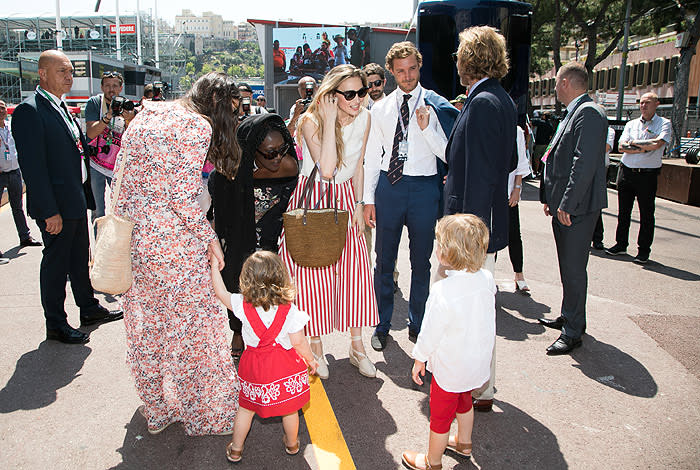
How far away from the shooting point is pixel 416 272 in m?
4.19

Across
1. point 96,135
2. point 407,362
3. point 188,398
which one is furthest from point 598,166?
point 96,135

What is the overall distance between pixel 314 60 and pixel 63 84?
119 feet

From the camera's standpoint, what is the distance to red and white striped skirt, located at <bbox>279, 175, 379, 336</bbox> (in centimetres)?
360

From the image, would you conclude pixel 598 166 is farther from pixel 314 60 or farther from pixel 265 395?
pixel 314 60

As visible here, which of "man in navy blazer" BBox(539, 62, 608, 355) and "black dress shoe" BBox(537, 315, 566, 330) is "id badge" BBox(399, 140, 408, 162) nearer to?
"man in navy blazer" BBox(539, 62, 608, 355)

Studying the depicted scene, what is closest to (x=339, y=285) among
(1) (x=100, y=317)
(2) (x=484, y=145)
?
(2) (x=484, y=145)

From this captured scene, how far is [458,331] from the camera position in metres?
2.50

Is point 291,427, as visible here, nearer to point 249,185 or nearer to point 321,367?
point 321,367

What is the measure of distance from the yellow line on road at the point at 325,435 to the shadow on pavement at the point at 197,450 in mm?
71

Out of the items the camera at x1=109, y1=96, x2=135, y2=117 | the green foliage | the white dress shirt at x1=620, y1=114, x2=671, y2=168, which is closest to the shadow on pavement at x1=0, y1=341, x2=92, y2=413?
the camera at x1=109, y1=96, x2=135, y2=117

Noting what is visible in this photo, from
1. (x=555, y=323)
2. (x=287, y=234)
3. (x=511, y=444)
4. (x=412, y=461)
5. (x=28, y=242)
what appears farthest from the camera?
(x=28, y=242)

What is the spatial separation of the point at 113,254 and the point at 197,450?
45.9 inches

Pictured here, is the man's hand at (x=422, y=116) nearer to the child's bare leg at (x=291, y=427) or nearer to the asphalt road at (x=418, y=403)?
the asphalt road at (x=418, y=403)

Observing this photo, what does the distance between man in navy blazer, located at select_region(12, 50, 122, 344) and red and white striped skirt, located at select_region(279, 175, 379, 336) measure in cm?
194
